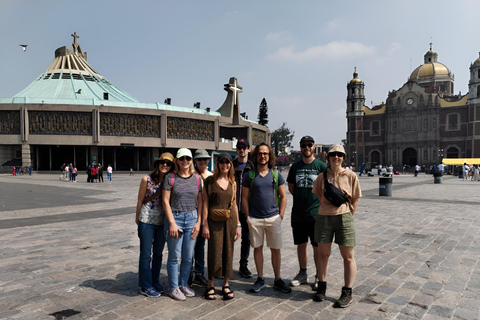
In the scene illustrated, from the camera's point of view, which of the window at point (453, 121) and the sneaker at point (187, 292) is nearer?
the sneaker at point (187, 292)

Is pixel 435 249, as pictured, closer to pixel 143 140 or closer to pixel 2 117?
pixel 143 140

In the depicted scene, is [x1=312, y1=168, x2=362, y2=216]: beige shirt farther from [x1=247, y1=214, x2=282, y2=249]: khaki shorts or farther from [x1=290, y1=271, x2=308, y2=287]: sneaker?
[x1=290, y1=271, x2=308, y2=287]: sneaker

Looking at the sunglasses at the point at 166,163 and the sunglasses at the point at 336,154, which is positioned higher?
the sunglasses at the point at 336,154

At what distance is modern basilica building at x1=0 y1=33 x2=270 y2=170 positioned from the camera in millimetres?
40000

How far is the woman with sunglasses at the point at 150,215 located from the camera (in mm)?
4141

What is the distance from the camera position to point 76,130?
4059cm

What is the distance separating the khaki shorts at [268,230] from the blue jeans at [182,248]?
0.75 meters

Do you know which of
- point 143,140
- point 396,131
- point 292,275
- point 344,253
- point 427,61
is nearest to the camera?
point 344,253

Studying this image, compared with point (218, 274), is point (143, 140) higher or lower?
higher

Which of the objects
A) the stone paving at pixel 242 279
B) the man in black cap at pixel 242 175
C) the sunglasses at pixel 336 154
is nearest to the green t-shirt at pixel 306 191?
the sunglasses at pixel 336 154

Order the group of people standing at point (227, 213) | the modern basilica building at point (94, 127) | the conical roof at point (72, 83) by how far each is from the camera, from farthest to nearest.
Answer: the conical roof at point (72, 83) → the modern basilica building at point (94, 127) → the group of people standing at point (227, 213)

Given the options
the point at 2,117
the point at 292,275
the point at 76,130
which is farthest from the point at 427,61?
the point at 292,275

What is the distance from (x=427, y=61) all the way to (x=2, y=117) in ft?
271

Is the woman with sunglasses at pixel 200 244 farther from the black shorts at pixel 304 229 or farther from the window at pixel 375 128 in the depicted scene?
the window at pixel 375 128
